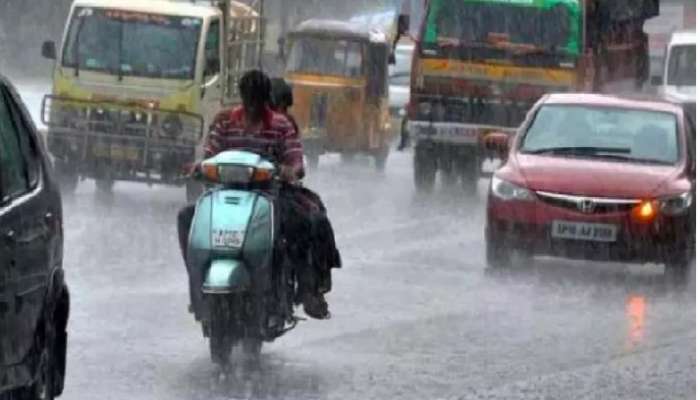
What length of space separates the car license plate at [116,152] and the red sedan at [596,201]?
6602 mm

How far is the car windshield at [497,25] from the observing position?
27.4m

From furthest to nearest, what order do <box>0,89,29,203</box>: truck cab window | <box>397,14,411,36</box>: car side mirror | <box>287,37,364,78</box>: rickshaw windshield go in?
<box>287,37,364,78</box>: rickshaw windshield < <box>397,14,411,36</box>: car side mirror < <box>0,89,29,203</box>: truck cab window

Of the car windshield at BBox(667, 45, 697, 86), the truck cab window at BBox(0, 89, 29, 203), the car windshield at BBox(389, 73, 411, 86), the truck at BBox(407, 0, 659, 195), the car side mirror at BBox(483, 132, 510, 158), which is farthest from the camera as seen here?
the car windshield at BBox(389, 73, 411, 86)

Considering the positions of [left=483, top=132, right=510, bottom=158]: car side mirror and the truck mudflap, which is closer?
[left=483, top=132, right=510, bottom=158]: car side mirror

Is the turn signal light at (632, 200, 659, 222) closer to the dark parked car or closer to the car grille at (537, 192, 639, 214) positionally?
the car grille at (537, 192, 639, 214)

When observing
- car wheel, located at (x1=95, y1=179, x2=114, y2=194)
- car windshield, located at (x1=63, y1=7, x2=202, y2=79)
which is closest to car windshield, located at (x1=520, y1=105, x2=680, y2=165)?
car windshield, located at (x1=63, y1=7, x2=202, y2=79)

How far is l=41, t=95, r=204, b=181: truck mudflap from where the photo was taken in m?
24.1

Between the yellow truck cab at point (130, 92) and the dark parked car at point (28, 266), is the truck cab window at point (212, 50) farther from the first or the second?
the dark parked car at point (28, 266)

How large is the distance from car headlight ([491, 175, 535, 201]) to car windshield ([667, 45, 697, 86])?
63.2 feet

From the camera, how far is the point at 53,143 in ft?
80.3

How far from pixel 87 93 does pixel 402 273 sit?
25.8ft

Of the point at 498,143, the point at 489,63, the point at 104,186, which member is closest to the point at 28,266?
the point at 498,143

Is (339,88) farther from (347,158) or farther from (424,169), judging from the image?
(424,169)

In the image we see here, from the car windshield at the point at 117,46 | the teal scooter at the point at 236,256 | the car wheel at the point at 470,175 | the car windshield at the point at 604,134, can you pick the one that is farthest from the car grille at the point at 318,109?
the teal scooter at the point at 236,256
